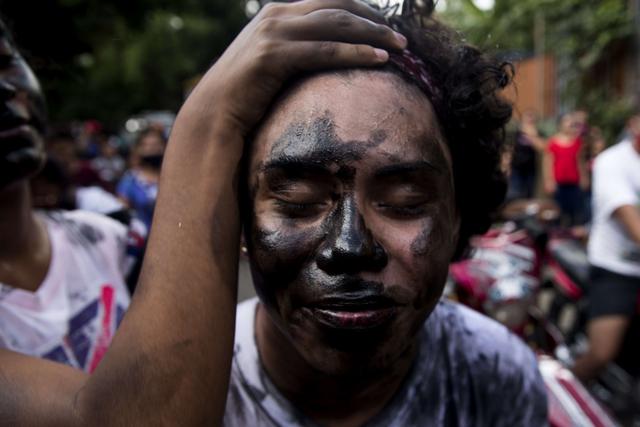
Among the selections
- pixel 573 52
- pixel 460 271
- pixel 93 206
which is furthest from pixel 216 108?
pixel 573 52

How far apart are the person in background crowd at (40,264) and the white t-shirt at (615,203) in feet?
9.08

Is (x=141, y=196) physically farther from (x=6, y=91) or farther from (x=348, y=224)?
(x=348, y=224)

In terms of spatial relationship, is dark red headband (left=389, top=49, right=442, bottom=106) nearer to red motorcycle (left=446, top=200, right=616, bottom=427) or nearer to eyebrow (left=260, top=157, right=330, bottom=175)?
eyebrow (left=260, top=157, right=330, bottom=175)

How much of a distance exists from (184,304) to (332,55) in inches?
21.4

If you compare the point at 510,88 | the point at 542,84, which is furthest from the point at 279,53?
the point at 542,84

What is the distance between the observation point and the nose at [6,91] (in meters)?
1.71

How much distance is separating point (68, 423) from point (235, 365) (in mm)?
412

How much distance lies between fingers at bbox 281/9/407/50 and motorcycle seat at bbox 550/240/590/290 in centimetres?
359

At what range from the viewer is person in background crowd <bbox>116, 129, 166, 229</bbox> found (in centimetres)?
547

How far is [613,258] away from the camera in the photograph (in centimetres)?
378

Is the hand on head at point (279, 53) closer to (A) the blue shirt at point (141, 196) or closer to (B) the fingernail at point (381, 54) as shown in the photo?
(B) the fingernail at point (381, 54)

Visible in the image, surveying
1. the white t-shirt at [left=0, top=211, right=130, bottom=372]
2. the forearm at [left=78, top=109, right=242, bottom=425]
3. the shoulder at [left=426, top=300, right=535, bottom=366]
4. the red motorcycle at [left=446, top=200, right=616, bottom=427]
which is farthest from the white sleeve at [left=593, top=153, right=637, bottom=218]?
the forearm at [left=78, top=109, right=242, bottom=425]

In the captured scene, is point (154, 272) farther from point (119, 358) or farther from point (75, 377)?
point (75, 377)

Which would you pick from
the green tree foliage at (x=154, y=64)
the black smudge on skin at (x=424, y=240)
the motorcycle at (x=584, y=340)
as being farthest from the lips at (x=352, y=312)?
the green tree foliage at (x=154, y=64)
